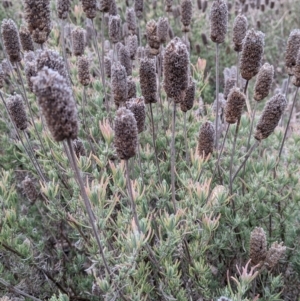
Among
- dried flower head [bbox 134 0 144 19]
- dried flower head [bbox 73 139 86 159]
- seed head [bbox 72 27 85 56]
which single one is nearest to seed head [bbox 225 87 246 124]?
dried flower head [bbox 73 139 86 159]

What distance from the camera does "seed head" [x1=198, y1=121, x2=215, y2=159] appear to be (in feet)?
A: 6.03

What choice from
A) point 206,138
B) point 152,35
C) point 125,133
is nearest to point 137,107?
point 125,133

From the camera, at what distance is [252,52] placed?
5.93ft

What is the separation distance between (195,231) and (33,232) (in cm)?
87

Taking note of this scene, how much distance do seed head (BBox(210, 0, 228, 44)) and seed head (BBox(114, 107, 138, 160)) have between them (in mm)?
860

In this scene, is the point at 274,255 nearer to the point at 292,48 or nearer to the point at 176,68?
the point at 176,68

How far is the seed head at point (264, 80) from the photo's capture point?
1846mm

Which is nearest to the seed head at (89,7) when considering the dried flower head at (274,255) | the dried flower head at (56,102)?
the dried flower head at (56,102)

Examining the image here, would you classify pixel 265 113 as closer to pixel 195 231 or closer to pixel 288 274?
pixel 195 231

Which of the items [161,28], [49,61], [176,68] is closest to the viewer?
[49,61]

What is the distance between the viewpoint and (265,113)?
1754 mm

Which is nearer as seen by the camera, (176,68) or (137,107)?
(176,68)

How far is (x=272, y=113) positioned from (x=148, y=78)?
499 mm

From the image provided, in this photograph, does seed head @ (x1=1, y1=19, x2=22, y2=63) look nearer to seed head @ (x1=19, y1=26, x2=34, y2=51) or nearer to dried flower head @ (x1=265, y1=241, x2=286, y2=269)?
seed head @ (x1=19, y1=26, x2=34, y2=51)
